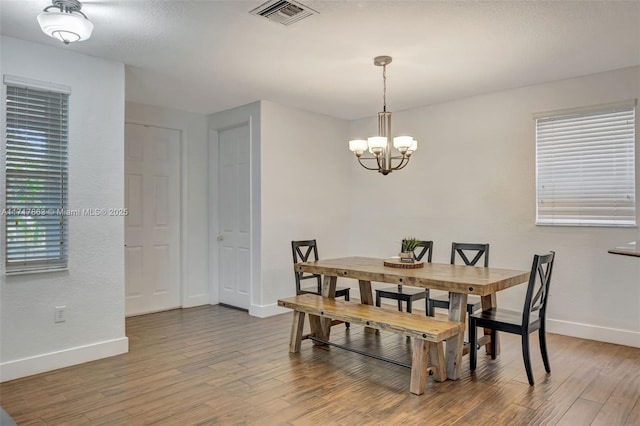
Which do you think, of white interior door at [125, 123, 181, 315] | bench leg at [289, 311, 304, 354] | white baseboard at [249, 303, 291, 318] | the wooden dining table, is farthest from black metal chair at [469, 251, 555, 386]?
white interior door at [125, 123, 181, 315]

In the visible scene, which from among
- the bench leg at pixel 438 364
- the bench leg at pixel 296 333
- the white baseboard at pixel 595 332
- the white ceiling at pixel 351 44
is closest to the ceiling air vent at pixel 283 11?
the white ceiling at pixel 351 44

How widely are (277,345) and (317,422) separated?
1.47 metres

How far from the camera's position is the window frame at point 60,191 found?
3.05 m

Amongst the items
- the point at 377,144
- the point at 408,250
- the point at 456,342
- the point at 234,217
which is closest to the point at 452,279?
the point at 456,342

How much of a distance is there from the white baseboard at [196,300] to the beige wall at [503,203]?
217 cm

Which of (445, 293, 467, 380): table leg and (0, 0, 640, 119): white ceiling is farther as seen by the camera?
(445, 293, 467, 380): table leg

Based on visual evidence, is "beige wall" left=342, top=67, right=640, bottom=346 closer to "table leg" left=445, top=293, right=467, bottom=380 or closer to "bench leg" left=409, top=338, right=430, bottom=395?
"table leg" left=445, top=293, right=467, bottom=380

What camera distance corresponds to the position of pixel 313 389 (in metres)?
2.90

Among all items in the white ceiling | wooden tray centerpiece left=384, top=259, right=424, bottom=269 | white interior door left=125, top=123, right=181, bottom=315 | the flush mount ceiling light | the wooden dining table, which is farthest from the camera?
white interior door left=125, top=123, right=181, bottom=315

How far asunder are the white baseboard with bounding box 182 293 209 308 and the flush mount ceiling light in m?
3.56

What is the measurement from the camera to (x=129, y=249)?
4.99m

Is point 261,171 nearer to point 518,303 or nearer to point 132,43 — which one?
point 132,43

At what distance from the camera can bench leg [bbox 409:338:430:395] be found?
9.25ft

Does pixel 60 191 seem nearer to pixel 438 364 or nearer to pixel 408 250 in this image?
pixel 408 250
